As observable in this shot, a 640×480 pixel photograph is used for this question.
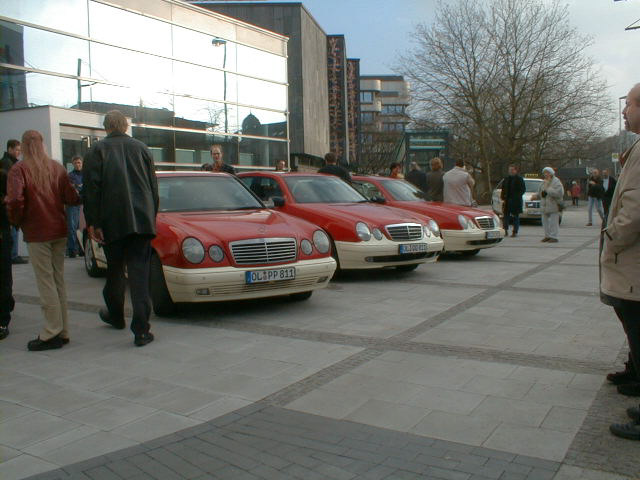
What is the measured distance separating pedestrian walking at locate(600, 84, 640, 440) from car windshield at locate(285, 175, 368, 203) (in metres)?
6.48

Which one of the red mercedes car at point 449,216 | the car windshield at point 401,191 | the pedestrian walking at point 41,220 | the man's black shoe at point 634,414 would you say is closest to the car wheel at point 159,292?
the pedestrian walking at point 41,220

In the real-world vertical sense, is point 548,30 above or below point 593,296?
above

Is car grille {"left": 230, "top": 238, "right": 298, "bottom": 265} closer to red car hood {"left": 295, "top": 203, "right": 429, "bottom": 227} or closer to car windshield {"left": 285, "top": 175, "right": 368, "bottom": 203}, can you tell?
red car hood {"left": 295, "top": 203, "right": 429, "bottom": 227}

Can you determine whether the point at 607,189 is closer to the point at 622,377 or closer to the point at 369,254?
the point at 369,254

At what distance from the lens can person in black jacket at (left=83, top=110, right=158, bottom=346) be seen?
18.5ft

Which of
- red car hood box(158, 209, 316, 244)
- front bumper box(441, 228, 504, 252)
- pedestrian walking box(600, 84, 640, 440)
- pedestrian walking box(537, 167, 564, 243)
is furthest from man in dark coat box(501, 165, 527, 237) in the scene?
pedestrian walking box(600, 84, 640, 440)

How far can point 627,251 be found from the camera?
11.7 ft

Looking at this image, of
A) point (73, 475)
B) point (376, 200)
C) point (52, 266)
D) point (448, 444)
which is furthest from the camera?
point (376, 200)

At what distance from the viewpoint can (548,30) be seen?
38.2 metres

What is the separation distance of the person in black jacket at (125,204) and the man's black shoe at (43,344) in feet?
2.10

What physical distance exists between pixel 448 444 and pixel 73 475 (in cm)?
186

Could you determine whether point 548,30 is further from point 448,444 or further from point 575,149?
point 448,444

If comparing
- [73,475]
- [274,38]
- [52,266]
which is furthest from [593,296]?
[274,38]

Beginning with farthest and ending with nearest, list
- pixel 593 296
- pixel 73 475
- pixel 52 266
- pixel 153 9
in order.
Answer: pixel 153 9 < pixel 593 296 < pixel 52 266 < pixel 73 475
